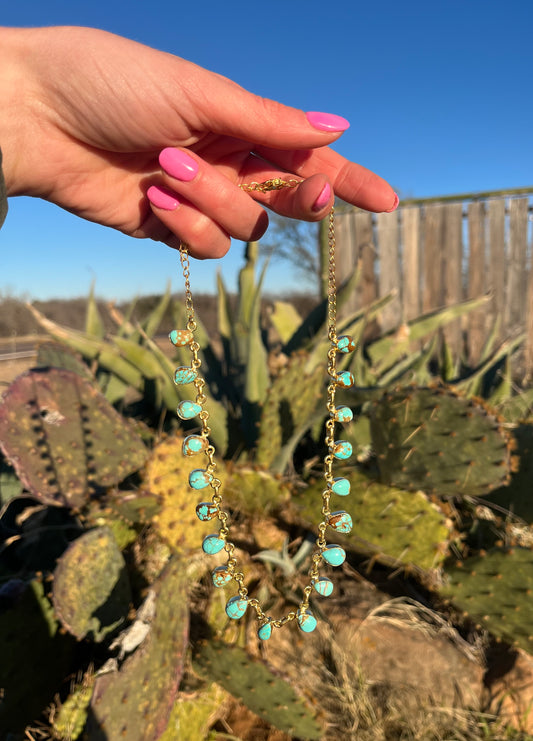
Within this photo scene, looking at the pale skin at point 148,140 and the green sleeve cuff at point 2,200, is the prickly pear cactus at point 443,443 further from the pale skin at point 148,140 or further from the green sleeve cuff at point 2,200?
the green sleeve cuff at point 2,200

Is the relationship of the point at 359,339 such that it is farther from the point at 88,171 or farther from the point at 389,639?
the point at 88,171

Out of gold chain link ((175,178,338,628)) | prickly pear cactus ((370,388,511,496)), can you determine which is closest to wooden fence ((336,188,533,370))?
prickly pear cactus ((370,388,511,496))

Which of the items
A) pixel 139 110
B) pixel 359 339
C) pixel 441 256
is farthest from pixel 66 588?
pixel 441 256

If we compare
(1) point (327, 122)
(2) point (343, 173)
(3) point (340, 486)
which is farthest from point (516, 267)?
(3) point (340, 486)

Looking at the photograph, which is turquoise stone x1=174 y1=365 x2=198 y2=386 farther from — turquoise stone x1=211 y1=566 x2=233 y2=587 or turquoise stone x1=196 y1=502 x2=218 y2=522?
turquoise stone x1=211 y1=566 x2=233 y2=587

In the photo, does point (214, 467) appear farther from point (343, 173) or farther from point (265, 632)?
point (343, 173)

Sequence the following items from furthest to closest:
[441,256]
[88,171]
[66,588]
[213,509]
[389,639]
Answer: [441,256] < [389,639] < [66,588] < [88,171] < [213,509]

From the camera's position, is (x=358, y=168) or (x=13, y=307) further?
(x=13, y=307)
